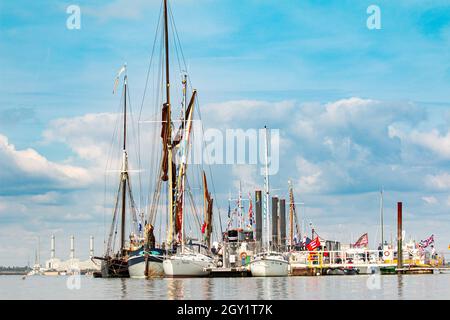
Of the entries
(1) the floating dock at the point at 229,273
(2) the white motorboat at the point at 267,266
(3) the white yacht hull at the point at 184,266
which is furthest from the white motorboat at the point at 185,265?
(2) the white motorboat at the point at 267,266

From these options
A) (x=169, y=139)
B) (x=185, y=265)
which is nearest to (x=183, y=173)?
(x=169, y=139)

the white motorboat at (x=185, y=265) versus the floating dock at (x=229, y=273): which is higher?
the white motorboat at (x=185, y=265)

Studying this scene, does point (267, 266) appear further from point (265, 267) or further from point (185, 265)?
point (185, 265)

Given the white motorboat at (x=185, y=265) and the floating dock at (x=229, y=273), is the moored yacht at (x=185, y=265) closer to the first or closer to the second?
the white motorboat at (x=185, y=265)

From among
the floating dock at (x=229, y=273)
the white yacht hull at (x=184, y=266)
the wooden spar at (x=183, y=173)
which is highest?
the wooden spar at (x=183, y=173)

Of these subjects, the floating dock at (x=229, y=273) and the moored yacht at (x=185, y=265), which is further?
the floating dock at (x=229, y=273)

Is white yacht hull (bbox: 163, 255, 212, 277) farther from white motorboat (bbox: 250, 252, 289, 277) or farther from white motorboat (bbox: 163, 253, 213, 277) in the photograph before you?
white motorboat (bbox: 250, 252, 289, 277)

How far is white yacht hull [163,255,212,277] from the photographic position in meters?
151

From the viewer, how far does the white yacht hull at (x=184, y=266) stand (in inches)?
5955

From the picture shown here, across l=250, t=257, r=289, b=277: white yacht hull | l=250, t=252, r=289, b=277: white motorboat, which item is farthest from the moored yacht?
l=250, t=252, r=289, b=277: white motorboat

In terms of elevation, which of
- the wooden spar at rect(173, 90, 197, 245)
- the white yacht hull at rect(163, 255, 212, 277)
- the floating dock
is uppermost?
the wooden spar at rect(173, 90, 197, 245)
